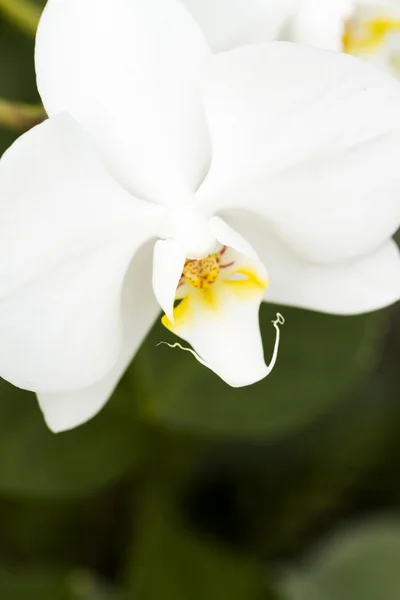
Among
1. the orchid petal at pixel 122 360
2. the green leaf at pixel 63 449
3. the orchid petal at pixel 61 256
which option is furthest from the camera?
the green leaf at pixel 63 449

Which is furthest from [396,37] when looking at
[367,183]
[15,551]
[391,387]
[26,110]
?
[15,551]

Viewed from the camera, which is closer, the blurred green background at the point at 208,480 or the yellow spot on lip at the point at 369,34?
the yellow spot on lip at the point at 369,34

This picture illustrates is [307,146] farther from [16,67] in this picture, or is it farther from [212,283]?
[16,67]

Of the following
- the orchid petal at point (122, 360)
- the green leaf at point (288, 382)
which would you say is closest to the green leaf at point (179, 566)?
the green leaf at point (288, 382)

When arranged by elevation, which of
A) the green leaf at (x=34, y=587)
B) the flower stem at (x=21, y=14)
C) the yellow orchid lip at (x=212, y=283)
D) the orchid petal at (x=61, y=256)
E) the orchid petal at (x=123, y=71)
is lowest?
the green leaf at (x=34, y=587)

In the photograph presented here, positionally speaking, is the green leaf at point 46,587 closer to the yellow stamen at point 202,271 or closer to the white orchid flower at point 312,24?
the yellow stamen at point 202,271

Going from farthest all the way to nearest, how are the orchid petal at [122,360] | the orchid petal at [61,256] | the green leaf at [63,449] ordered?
1. the green leaf at [63,449]
2. the orchid petal at [122,360]
3. the orchid petal at [61,256]

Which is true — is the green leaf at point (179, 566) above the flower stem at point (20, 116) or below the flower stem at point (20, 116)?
below
